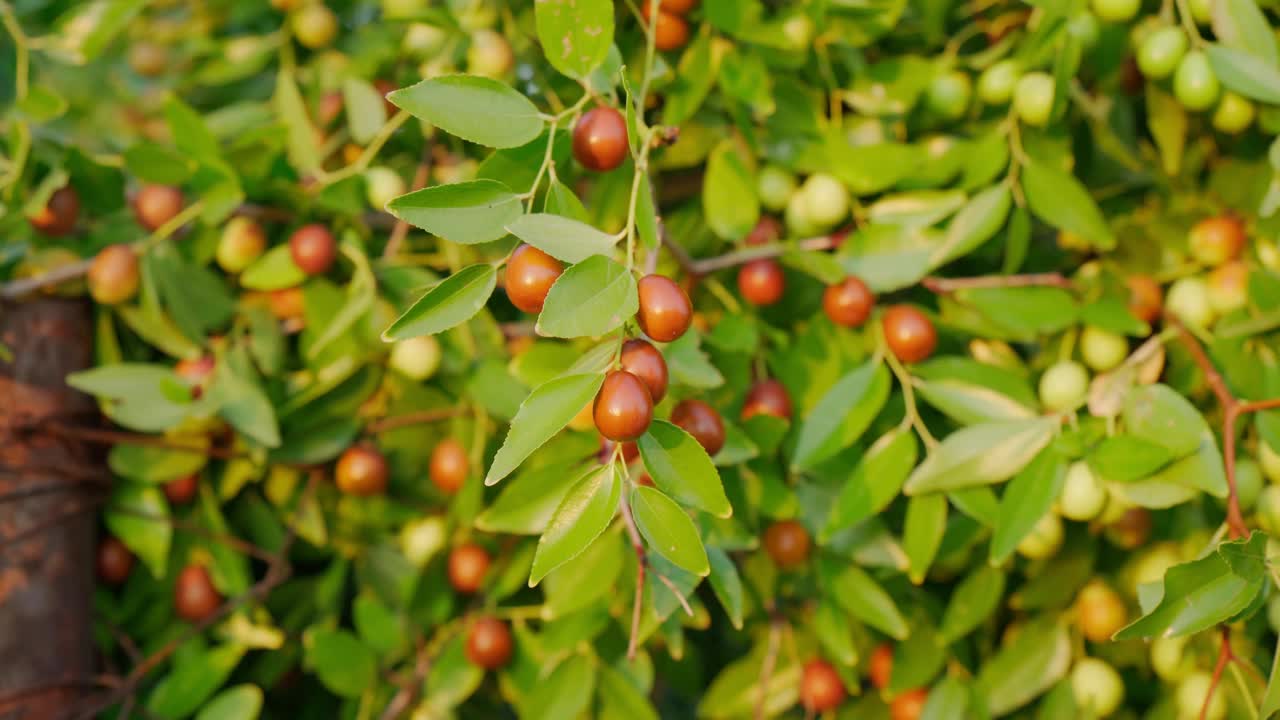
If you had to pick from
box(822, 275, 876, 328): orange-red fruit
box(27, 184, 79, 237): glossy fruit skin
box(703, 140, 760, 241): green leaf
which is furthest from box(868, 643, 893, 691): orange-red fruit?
box(27, 184, 79, 237): glossy fruit skin

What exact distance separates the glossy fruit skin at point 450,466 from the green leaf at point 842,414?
0.43m

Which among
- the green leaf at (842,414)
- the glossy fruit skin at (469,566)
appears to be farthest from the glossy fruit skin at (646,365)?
the glossy fruit skin at (469,566)

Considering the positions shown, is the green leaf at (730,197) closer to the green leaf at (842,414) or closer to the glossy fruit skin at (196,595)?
the green leaf at (842,414)

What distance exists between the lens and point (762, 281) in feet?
4.18

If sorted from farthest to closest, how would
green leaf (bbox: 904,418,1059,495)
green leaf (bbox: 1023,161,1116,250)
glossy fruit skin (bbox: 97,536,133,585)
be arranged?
glossy fruit skin (bbox: 97,536,133,585)
green leaf (bbox: 1023,161,1116,250)
green leaf (bbox: 904,418,1059,495)

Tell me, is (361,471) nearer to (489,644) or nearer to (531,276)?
(489,644)

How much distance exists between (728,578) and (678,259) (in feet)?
1.32

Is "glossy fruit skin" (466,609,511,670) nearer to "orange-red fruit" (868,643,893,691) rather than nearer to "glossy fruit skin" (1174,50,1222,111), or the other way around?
"orange-red fruit" (868,643,893,691)

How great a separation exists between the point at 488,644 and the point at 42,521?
57 cm

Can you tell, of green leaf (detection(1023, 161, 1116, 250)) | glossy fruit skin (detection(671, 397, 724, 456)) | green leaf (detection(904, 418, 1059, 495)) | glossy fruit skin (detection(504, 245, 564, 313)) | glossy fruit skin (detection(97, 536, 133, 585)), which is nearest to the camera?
glossy fruit skin (detection(504, 245, 564, 313))

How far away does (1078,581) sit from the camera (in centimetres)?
131

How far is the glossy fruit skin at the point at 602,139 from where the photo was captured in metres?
0.97

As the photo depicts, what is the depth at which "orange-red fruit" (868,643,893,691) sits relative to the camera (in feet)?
4.49

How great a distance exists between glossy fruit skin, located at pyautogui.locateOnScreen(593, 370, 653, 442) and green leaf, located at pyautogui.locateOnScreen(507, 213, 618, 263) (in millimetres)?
97
